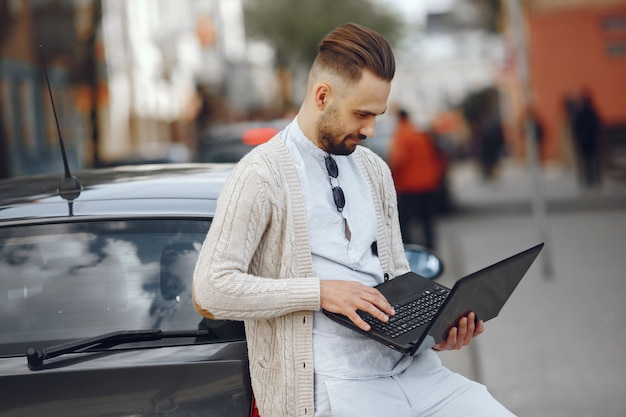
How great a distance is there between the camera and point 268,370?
264 centimetres

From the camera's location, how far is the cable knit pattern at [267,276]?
2.54m

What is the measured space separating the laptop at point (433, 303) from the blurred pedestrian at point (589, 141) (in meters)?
17.9

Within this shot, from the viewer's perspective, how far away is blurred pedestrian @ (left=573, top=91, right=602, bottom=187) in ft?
65.5

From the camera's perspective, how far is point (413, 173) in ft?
38.3

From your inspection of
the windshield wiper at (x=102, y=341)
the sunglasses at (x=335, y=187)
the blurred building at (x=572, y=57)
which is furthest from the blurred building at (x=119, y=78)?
the blurred building at (x=572, y=57)

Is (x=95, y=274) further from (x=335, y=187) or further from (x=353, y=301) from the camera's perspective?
(x=353, y=301)

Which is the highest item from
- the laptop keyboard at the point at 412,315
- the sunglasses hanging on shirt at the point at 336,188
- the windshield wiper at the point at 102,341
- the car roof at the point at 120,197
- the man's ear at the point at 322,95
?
the man's ear at the point at 322,95

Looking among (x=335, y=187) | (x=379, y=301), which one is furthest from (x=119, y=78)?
(x=379, y=301)

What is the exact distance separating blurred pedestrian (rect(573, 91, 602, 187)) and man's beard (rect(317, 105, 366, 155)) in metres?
18.0

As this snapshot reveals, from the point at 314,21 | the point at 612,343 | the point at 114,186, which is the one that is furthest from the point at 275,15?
the point at 114,186

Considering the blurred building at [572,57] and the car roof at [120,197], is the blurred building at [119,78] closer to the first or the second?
the car roof at [120,197]

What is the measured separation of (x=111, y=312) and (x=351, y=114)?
104cm

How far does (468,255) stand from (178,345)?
9.43 metres

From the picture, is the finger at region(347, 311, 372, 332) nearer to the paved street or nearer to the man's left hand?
the man's left hand
